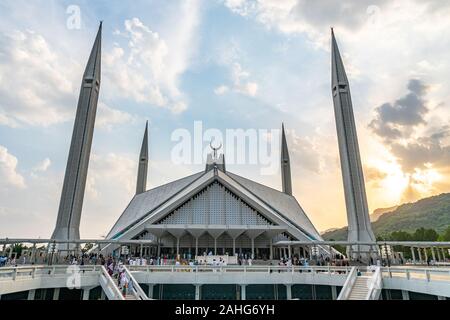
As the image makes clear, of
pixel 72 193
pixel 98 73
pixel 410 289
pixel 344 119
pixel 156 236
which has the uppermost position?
pixel 98 73

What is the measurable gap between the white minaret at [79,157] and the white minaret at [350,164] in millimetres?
32187

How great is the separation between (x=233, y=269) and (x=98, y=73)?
34842mm

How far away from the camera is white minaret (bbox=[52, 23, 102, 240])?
36000 millimetres

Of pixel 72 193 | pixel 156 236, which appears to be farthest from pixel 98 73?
pixel 156 236

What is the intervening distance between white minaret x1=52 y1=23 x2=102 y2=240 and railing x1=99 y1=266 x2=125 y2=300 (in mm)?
21789

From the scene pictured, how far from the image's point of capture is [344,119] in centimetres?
4206

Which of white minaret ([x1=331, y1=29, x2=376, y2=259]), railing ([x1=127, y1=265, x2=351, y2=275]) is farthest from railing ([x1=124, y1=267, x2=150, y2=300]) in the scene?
white minaret ([x1=331, y1=29, x2=376, y2=259])

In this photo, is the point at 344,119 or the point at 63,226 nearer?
the point at 63,226

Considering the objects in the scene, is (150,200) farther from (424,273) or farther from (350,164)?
(424,273)

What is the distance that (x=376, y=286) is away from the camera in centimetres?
1427

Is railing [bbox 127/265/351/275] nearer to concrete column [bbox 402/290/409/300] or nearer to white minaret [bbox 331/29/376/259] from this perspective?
concrete column [bbox 402/290/409/300]

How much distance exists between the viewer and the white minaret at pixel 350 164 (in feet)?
125
